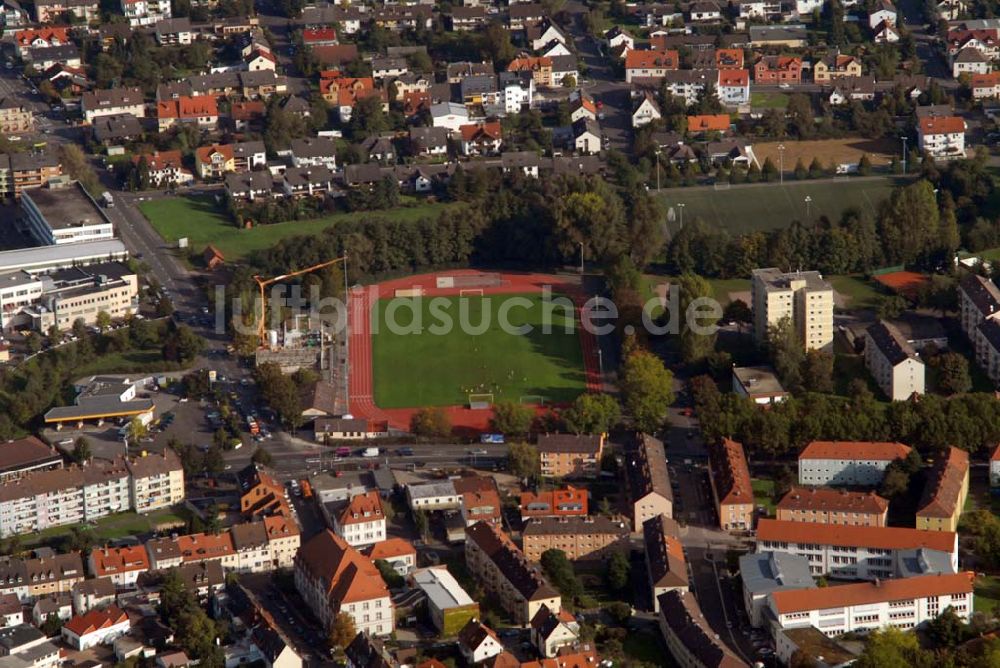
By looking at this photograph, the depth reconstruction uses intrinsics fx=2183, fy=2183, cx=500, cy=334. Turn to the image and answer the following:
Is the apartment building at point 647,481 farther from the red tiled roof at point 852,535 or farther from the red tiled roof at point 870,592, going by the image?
the red tiled roof at point 870,592

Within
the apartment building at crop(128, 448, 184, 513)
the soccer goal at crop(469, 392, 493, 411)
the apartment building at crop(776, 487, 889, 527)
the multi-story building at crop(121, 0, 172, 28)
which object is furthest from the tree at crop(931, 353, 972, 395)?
the multi-story building at crop(121, 0, 172, 28)

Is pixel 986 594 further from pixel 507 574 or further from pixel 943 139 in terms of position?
pixel 943 139

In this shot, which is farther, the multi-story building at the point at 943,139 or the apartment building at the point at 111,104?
the apartment building at the point at 111,104

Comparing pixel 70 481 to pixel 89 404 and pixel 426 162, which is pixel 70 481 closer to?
pixel 89 404

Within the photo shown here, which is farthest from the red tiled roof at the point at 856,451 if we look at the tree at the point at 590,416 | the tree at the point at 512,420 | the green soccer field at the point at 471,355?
the green soccer field at the point at 471,355

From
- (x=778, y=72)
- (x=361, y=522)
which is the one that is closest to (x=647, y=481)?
(x=361, y=522)

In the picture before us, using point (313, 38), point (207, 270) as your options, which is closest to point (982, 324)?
point (207, 270)
